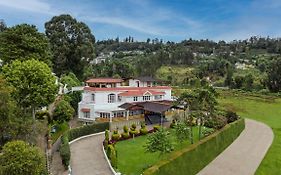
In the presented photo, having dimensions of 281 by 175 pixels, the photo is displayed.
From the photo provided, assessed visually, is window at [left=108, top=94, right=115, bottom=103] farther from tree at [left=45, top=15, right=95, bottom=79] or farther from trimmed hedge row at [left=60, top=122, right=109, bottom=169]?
tree at [left=45, top=15, right=95, bottom=79]

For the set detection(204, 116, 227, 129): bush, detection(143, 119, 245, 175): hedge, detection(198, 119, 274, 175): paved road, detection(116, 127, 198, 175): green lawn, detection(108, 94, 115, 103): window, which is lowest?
detection(198, 119, 274, 175): paved road

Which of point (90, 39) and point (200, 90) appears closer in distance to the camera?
point (200, 90)

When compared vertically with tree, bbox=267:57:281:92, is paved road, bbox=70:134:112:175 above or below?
below

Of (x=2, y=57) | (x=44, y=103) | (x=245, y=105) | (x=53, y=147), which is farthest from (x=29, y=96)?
(x=245, y=105)

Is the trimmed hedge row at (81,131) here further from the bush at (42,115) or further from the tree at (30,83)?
the bush at (42,115)

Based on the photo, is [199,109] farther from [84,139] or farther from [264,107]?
[264,107]

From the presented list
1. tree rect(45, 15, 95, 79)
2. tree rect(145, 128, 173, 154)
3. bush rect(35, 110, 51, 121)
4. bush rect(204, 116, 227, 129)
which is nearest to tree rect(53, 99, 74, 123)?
bush rect(35, 110, 51, 121)
